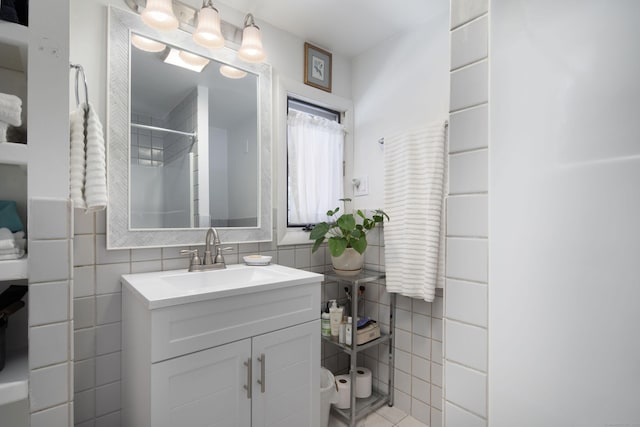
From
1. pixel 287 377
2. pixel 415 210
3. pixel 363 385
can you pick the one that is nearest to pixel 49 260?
pixel 287 377

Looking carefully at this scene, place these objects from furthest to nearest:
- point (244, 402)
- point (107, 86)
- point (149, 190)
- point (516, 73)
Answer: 1. point (149, 190)
2. point (107, 86)
3. point (244, 402)
4. point (516, 73)

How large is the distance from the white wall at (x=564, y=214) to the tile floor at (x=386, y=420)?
143cm

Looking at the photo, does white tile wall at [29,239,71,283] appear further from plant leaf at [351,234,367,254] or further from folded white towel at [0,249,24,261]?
plant leaf at [351,234,367,254]

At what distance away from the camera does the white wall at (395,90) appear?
167 cm

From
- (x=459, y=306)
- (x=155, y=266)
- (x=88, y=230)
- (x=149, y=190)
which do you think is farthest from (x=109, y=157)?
(x=459, y=306)

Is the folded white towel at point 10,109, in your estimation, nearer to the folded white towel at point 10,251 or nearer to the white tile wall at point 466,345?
the folded white towel at point 10,251

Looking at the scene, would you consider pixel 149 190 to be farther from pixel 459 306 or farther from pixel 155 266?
pixel 459 306

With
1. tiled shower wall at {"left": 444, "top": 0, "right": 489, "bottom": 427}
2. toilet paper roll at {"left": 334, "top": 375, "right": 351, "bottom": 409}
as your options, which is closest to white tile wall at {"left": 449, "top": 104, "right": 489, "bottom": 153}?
tiled shower wall at {"left": 444, "top": 0, "right": 489, "bottom": 427}

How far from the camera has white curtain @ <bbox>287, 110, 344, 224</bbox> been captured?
192 centimetres

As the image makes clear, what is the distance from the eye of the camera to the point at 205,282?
140cm

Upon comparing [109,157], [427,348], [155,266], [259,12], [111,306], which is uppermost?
[259,12]

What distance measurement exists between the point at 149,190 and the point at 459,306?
53.2 inches

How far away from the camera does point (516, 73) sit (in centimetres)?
50

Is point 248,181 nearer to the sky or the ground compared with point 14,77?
nearer to the ground
